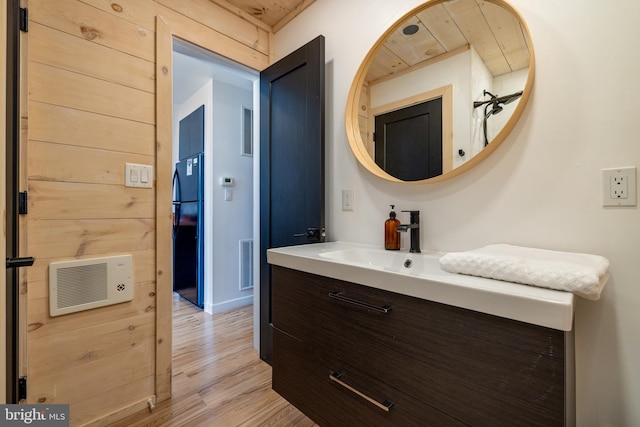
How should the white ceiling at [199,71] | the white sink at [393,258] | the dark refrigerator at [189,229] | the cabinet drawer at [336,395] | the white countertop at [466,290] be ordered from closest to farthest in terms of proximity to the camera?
the white countertop at [466,290] < the cabinet drawer at [336,395] < the white sink at [393,258] < the white ceiling at [199,71] < the dark refrigerator at [189,229]

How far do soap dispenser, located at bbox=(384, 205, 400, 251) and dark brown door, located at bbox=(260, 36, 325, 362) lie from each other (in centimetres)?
39

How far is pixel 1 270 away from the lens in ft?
1.95

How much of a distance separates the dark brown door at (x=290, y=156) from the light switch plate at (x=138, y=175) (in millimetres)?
708

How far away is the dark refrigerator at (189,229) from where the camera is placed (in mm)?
3008

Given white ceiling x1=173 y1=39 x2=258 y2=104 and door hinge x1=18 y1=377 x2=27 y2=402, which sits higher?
white ceiling x1=173 y1=39 x2=258 y2=104

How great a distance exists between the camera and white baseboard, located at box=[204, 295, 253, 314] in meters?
2.84

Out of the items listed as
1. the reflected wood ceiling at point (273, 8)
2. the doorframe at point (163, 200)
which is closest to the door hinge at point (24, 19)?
the doorframe at point (163, 200)

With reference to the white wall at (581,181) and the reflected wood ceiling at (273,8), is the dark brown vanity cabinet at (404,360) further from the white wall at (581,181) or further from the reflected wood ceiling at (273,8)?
the reflected wood ceiling at (273,8)

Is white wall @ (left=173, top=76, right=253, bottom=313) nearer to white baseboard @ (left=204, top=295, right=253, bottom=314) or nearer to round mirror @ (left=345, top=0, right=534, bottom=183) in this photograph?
white baseboard @ (left=204, top=295, right=253, bottom=314)

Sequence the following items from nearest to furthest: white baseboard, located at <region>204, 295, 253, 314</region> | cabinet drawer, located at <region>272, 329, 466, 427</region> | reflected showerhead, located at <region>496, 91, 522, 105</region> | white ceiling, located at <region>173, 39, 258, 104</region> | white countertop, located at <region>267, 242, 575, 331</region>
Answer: white countertop, located at <region>267, 242, 575, 331</region>, cabinet drawer, located at <region>272, 329, 466, 427</region>, reflected showerhead, located at <region>496, 91, 522, 105</region>, white ceiling, located at <region>173, 39, 258, 104</region>, white baseboard, located at <region>204, 295, 253, 314</region>

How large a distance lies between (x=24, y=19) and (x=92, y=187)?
28.1 inches

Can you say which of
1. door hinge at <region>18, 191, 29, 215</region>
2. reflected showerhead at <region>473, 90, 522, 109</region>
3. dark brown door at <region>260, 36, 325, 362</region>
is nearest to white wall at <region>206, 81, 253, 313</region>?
dark brown door at <region>260, 36, 325, 362</region>

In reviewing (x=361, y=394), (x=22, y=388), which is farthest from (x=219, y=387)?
(x=361, y=394)

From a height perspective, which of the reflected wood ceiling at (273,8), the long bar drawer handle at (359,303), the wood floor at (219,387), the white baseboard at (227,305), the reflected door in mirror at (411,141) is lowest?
the wood floor at (219,387)
